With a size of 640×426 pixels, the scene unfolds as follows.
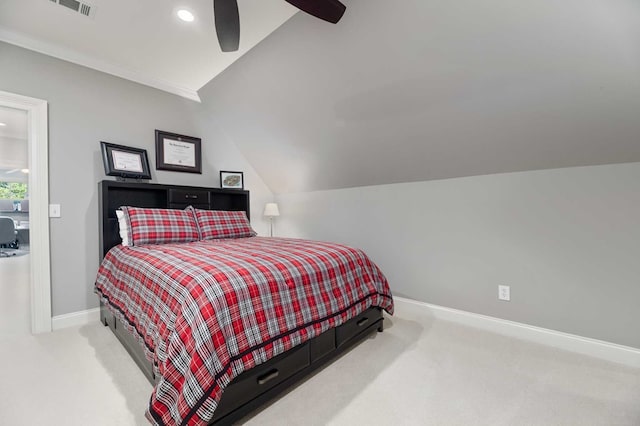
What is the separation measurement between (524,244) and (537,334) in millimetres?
693

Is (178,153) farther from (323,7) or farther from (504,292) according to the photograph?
(504,292)

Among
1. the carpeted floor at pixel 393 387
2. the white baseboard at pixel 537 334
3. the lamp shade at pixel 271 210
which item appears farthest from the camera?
the lamp shade at pixel 271 210

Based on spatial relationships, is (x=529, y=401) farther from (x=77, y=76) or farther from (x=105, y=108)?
(x=77, y=76)

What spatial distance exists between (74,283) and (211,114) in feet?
7.62

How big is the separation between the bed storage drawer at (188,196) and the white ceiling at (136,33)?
1.24 meters

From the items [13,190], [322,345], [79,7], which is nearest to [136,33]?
[79,7]

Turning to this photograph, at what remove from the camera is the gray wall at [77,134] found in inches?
95.3

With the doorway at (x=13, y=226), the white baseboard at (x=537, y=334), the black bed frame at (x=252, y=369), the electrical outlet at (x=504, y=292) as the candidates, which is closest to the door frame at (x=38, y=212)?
the doorway at (x=13, y=226)

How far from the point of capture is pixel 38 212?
2.38m

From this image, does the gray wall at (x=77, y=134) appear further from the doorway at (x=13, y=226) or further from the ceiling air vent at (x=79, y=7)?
the ceiling air vent at (x=79, y=7)

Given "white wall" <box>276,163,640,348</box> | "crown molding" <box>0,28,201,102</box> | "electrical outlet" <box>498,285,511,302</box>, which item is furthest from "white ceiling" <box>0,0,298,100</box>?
"electrical outlet" <box>498,285,511,302</box>

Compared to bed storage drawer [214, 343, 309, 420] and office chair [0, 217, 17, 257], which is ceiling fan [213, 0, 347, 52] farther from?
office chair [0, 217, 17, 257]

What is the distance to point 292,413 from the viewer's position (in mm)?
1416

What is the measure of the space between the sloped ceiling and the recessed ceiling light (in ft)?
1.84
